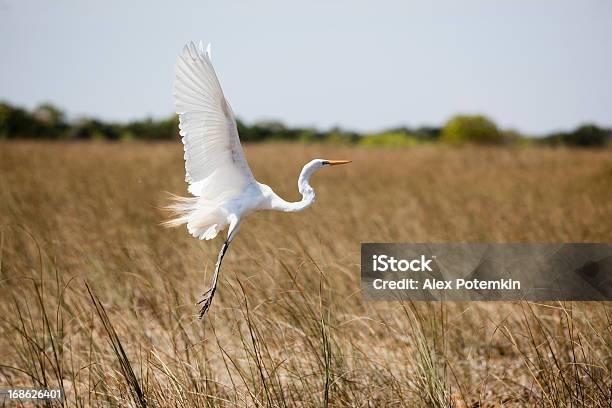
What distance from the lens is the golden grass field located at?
6.92 feet

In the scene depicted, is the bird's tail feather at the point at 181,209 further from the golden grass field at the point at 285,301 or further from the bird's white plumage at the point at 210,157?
the golden grass field at the point at 285,301

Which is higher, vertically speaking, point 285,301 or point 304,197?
point 304,197

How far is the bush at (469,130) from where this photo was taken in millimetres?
24141

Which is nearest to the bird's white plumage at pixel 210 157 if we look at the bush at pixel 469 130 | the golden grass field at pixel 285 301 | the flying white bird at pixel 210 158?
the flying white bird at pixel 210 158

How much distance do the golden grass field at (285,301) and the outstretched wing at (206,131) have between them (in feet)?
1.26

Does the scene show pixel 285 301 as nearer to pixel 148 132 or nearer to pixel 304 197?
pixel 304 197

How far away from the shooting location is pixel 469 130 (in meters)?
26.4

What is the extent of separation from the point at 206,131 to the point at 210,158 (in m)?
0.08

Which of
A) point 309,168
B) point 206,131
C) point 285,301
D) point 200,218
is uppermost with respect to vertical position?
point 206,131

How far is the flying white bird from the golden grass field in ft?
1.05

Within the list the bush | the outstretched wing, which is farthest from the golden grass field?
the bush

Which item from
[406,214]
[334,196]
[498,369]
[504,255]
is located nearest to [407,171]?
[334,196]

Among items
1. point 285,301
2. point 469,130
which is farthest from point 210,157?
point 469,130

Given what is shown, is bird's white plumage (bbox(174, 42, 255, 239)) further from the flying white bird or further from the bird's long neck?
the bird's long neck
